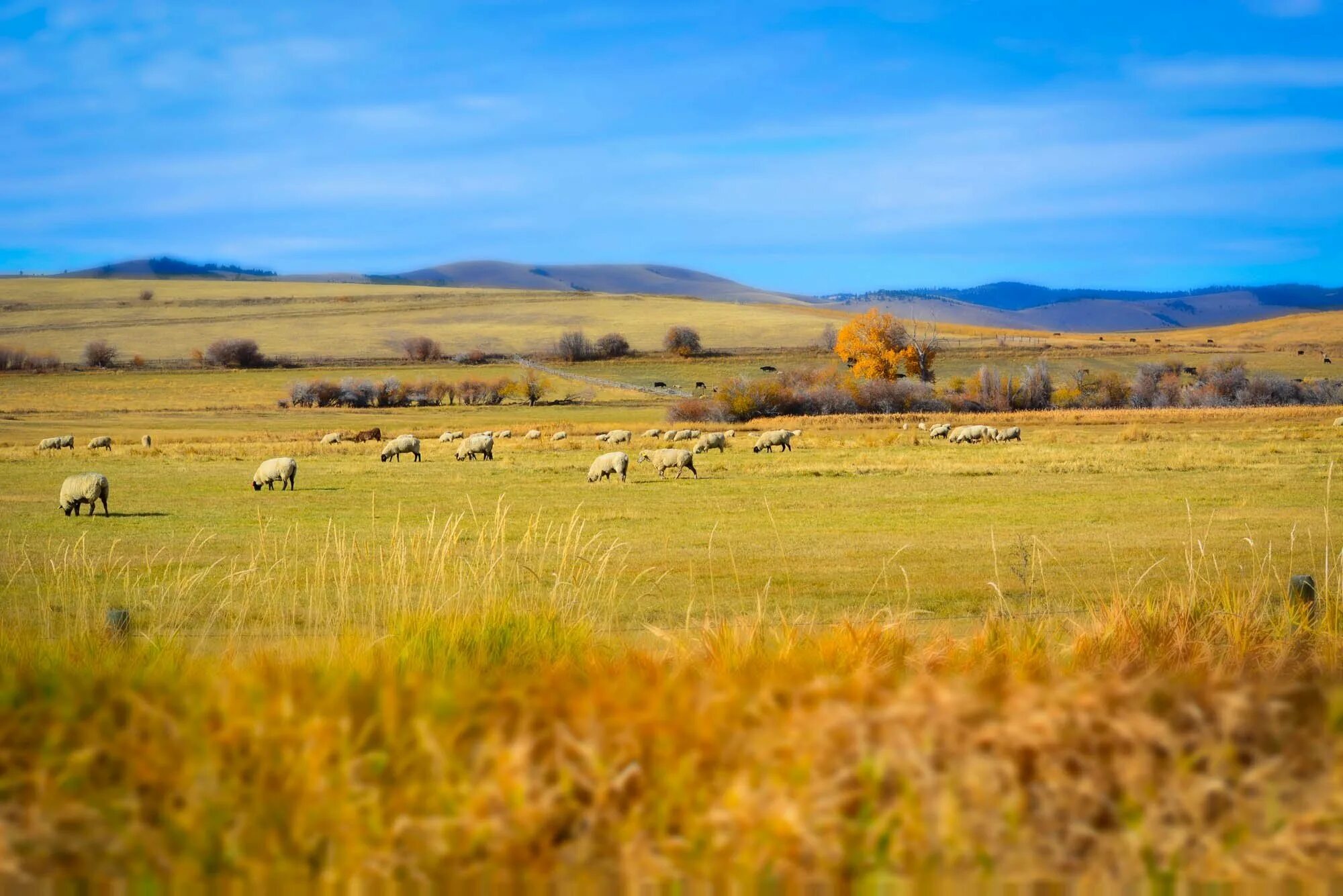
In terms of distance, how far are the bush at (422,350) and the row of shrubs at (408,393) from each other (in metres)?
18.2

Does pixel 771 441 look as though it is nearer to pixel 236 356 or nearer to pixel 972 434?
pixel 972 434

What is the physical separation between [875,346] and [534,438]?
4583 cm

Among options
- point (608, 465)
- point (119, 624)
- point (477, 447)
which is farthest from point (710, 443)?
point (119, 624)

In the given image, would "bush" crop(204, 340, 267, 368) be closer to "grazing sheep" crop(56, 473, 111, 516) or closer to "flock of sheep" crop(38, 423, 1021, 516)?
"flock of sheep" crop(38, 423, 1021, 516)

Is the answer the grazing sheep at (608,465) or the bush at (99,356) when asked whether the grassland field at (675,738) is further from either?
the bush at (99,356)

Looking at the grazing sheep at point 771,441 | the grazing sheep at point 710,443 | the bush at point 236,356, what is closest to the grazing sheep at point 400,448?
the grazing sheep at point 710,443

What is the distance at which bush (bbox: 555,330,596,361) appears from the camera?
116562 mm

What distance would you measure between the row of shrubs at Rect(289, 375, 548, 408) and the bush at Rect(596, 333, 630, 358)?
21774 mm

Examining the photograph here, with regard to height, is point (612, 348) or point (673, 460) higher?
point (612, 348)

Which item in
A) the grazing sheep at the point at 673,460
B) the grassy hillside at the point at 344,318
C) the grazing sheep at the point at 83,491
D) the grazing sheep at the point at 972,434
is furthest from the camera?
the grassy hillside at the point at 344,318

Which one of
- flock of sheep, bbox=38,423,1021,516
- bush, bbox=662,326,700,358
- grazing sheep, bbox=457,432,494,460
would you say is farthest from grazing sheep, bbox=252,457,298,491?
bush, bbox=662,326,700,358

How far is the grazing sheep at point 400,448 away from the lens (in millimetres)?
43656

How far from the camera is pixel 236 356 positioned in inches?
4309

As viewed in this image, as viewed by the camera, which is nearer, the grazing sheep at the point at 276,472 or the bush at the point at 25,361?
the grazing sheep at the point at 276,472
